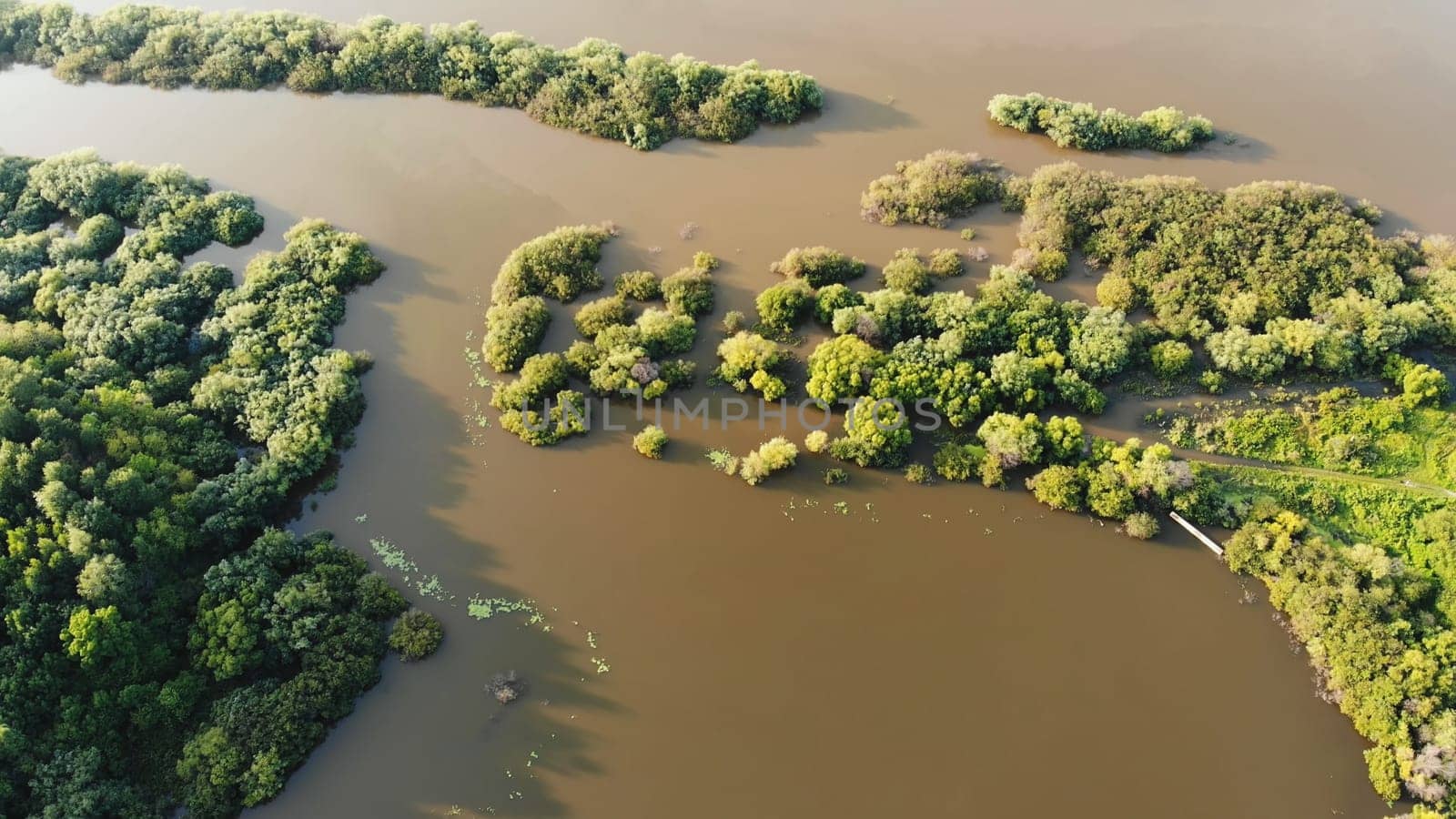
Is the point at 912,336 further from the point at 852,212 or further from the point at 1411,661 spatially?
the point at 1411,661

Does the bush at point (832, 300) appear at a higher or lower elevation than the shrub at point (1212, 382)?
higher

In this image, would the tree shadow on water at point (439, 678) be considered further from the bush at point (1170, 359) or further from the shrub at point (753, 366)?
the bush at point (1170, 359)

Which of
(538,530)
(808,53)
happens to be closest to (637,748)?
(538,530)

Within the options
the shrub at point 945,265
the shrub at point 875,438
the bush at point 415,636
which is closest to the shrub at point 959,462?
the shrub at point 875,438

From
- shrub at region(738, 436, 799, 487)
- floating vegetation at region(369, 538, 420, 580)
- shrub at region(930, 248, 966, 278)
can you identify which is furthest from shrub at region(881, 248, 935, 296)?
floating vegetation at region(369, 538, 420, 580)

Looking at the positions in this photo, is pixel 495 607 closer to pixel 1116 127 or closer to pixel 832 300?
pixel 832 300

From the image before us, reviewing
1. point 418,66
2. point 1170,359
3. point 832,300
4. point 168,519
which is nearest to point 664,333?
point 832,300
